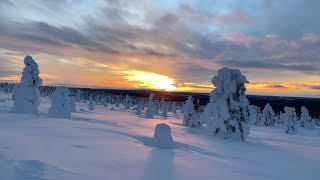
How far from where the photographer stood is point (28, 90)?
3041 centimetres

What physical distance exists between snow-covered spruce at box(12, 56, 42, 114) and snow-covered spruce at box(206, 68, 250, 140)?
17870 millimetres

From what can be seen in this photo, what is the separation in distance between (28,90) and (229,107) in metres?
20.2

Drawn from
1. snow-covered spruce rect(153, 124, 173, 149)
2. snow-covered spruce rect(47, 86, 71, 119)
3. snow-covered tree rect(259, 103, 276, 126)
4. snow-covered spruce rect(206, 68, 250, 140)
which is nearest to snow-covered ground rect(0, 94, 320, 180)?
snow-covered spruce rect(153, 124, 173, 149)

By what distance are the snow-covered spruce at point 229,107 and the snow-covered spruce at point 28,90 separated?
58.6 ft

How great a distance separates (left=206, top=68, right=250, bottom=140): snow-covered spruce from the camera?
2327cm

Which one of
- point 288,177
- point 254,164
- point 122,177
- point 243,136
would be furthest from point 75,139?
point 243,136

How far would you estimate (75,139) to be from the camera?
12195 mm

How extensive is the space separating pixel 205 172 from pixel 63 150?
4642mm

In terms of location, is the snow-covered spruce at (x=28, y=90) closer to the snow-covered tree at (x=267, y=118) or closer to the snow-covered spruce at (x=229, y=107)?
the snow-covered spruce at (x=229, y=107)

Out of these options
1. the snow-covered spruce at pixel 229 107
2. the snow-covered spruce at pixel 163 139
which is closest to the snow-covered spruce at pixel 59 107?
the snow-covered spruce at pixel 229 107

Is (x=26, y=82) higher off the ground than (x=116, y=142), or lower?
→ higher

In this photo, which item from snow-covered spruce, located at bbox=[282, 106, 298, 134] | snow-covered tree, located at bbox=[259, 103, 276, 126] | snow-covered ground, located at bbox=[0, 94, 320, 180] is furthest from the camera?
Answer: snow-covered tree, located at bbox=[259, 103, 276, 126]

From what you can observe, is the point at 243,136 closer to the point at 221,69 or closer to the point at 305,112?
the point at 221,69

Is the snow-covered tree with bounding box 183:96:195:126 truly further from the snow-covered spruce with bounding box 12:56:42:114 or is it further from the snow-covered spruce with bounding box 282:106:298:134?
the snow-covered spruce with bounding box 12:56:42:114
